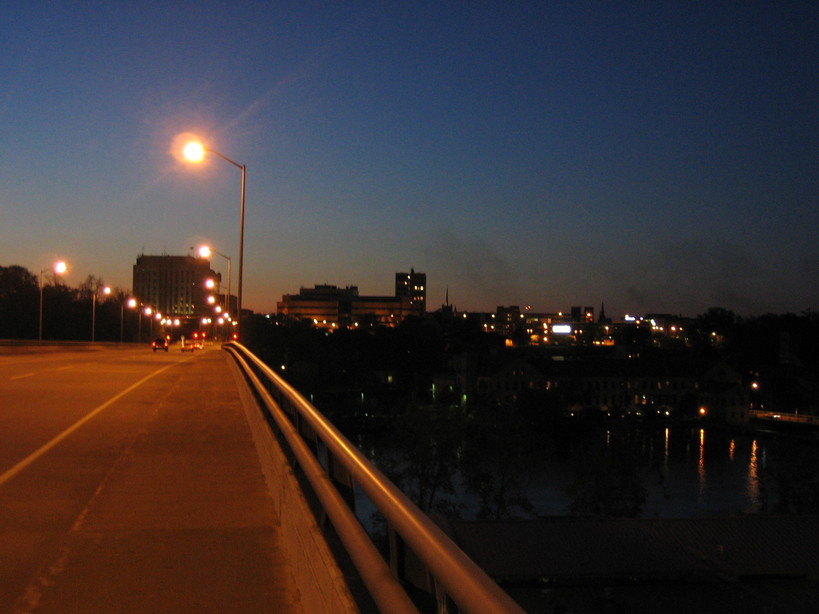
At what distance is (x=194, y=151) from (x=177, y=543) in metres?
20.7

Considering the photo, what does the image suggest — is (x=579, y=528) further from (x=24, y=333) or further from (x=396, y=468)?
(x=24, y=333)

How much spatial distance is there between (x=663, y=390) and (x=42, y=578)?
5338 cm

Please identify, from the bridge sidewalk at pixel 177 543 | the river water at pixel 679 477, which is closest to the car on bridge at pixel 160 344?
the river water at pixel 679 477

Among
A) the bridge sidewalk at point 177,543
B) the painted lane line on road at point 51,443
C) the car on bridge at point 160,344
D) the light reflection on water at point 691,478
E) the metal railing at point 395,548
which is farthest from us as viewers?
the car on bridge at point 160,344

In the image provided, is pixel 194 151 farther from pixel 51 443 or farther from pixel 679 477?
pixel 679 477

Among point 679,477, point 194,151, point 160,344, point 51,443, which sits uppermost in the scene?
point 194,151

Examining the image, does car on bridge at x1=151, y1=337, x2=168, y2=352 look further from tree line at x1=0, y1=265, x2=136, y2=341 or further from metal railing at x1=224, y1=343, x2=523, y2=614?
metal railing at x1=224, y1=343, x2=523, y2=614

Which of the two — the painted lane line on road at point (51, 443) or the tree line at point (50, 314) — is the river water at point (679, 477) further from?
the tree line at point (50, 314)

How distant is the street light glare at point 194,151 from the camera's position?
2602 centimetres

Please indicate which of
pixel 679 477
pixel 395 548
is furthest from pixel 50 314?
pixel 395 548

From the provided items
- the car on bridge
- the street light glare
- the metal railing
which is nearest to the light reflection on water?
the street light glare

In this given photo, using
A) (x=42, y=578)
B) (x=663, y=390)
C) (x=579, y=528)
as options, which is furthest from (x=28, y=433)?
(x=663, y=390)

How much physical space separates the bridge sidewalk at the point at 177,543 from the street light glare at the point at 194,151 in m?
15.2

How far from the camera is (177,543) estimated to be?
7.12m
